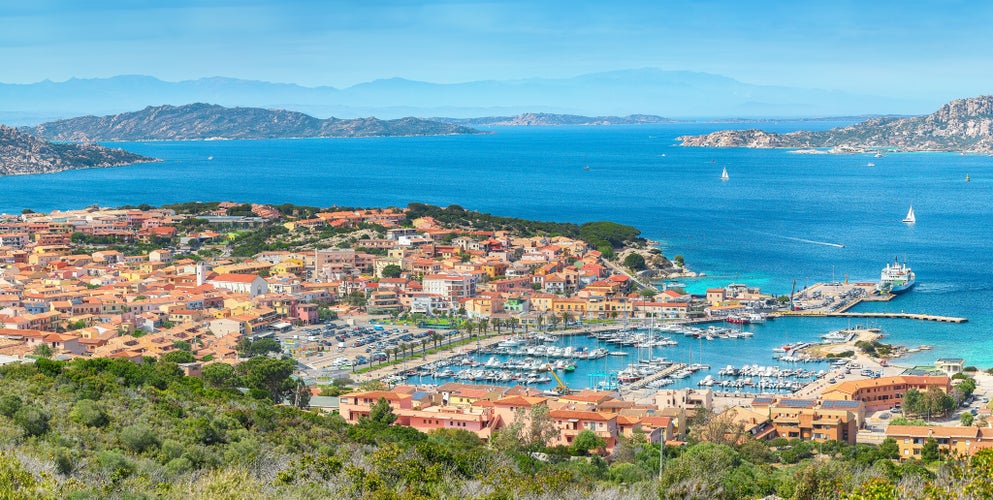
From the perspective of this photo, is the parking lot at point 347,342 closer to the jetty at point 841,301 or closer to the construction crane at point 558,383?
the construction crane at point 558,383

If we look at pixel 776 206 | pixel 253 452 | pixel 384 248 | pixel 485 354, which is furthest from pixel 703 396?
pixel 776 206

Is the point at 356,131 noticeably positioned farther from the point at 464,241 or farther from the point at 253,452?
the point at 253,452

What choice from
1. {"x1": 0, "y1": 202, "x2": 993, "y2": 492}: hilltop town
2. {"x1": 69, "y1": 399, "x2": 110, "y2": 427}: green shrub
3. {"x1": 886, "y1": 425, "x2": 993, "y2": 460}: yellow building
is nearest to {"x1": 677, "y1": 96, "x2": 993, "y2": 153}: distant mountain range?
{"x1": 0, "y1": 202, "x2": 993, "y2": 492}: hilltop town

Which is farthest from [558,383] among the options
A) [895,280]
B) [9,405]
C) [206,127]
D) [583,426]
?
[206,127]

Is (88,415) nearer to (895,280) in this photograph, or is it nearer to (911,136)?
(895,280)

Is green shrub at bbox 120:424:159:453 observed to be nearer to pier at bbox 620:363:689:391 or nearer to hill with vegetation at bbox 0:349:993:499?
hill with vegetation at bbox 0:349:993:499

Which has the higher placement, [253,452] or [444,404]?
[253,452]
